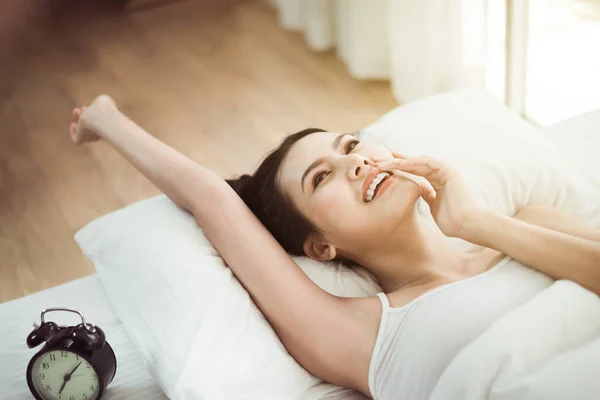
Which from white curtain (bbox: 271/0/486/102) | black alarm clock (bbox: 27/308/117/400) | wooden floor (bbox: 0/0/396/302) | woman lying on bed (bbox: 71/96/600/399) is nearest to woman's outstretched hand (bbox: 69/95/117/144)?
woman lying on bed (bbox: 71/96/600/399)

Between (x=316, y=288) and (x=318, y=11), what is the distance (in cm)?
208

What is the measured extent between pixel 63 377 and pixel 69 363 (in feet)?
0.11

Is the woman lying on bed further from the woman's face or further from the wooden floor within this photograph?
the wooden floor

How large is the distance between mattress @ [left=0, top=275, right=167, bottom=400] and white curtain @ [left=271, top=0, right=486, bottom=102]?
1.47m

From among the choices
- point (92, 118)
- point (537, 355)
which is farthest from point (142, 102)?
point (537, 355)

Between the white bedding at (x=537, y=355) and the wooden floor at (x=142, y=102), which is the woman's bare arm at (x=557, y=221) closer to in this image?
the white bedding at (x=537, y=355)

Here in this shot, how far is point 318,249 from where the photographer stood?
156cm

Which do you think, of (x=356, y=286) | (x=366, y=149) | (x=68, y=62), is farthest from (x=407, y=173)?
(x=68, y=62)

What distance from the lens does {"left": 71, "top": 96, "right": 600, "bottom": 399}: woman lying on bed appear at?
1.32 metres

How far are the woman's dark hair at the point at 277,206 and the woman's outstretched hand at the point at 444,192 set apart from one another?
0.20 metres

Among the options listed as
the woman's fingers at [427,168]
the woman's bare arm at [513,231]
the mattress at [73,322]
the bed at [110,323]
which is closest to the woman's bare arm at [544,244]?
the woman's bare arm at [513,231]

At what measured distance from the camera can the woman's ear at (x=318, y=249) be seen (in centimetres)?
153

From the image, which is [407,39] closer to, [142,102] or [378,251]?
[142,102]

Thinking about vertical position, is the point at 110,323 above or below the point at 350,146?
below
